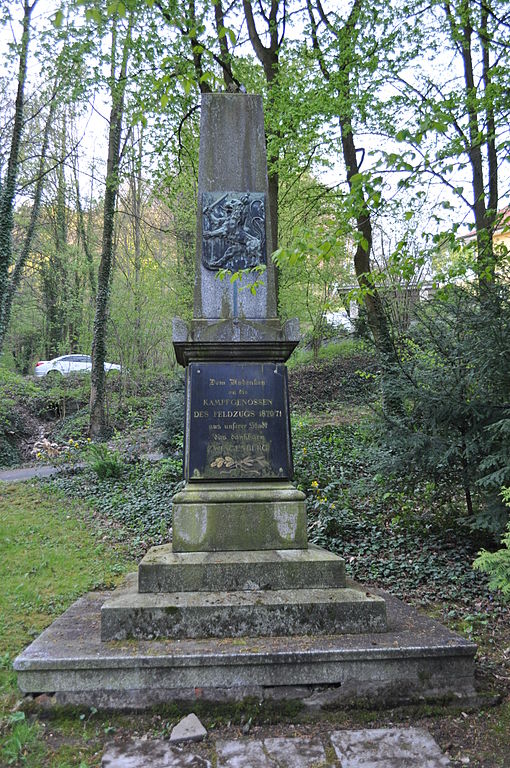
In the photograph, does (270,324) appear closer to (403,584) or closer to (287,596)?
(287,596)

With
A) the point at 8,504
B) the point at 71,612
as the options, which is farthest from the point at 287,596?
the point at 8,504

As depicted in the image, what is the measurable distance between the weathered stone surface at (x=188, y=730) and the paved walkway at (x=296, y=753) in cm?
5

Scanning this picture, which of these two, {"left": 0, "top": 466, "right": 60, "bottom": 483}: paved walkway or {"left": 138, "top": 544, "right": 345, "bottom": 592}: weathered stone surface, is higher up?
{"left": 138, "top": 544, "right": 345, "bottom": 592}: weathered stone surface

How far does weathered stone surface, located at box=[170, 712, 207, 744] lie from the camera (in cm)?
288

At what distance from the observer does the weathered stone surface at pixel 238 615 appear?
11.5ft

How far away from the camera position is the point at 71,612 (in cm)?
420

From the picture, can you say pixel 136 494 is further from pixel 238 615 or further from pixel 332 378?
pixel 332 378

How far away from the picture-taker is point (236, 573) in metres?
3.91

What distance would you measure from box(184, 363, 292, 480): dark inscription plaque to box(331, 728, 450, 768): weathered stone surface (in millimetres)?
1991

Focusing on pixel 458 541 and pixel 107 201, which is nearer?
pixel 458 541

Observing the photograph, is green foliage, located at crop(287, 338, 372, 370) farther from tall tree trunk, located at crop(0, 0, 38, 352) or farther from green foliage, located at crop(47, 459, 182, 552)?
green foliage, located at crop(47, 459, 182, 552)

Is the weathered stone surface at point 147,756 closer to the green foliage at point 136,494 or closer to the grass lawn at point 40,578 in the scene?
the grass lawn at point 40,578

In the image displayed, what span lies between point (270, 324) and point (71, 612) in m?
2.93

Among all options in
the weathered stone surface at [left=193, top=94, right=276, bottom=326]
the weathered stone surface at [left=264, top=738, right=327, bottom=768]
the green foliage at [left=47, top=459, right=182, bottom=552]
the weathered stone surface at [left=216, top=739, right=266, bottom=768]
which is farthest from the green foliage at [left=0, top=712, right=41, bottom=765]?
the green foliage at [left=47, top=459, right=182, bottom=552]
